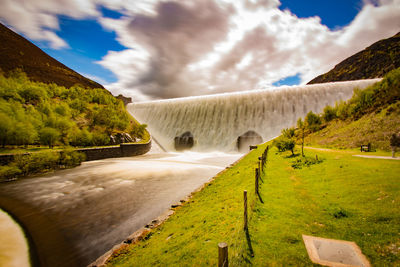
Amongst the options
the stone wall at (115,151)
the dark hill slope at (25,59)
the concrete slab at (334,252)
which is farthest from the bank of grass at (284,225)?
the dark hill slope at (25,59)

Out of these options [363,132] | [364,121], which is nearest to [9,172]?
[363,132]

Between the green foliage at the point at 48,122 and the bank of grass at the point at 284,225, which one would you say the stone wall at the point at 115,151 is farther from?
the bank of grass at the point at 284,225

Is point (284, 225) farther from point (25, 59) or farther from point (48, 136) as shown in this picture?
point (25, 59)

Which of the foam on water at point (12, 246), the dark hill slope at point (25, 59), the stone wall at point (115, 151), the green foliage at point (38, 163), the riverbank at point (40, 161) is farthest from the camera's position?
the dark hill slope at point (25, 59)

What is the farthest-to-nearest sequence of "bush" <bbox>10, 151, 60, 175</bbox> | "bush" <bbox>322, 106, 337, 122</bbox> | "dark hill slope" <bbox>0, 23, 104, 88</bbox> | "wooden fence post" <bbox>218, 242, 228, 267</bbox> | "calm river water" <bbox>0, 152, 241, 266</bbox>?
"dark hill slope" <bbox>0, 23, 104, 88</bbox> → "bush" <bbox>322, 106, 337, 122</bbox> → "bush" <bbox>10, 151, 60, 175</bbox> → "calm river water" <bbox>0, 152, 241, 266</bbox> → "wooden fence post" <bbox>218, 242, 228, 267</bbox>

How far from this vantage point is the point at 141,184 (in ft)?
53.5

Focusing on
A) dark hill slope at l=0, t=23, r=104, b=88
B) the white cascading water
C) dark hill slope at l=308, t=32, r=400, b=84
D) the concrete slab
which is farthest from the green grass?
dark hill slope at l=0, t=23, r=104, b=88

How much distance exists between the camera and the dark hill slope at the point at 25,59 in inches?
3954

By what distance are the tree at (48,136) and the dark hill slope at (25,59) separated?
98.3m

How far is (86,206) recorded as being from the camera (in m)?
11.7

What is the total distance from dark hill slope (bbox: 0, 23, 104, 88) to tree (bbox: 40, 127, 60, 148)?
98.3m

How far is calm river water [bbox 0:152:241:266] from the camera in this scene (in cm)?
765

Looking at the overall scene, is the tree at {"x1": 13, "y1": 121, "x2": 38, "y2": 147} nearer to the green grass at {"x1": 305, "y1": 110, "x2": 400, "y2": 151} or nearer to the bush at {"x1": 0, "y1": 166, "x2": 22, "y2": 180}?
the bush at {"x1": 0, "y1": 166, "x2": 22, "y2": 180}

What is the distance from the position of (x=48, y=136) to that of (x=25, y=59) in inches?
5158
